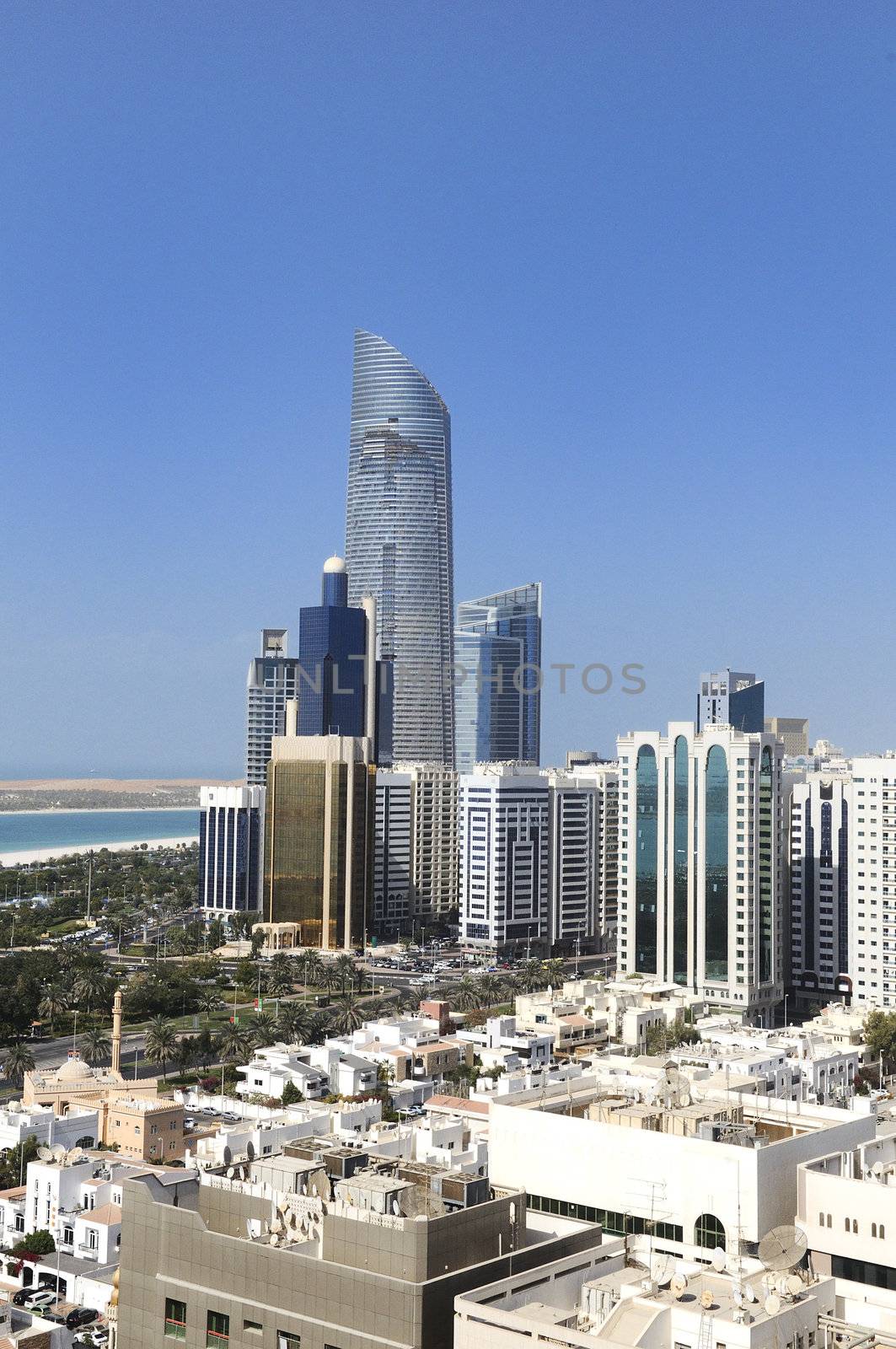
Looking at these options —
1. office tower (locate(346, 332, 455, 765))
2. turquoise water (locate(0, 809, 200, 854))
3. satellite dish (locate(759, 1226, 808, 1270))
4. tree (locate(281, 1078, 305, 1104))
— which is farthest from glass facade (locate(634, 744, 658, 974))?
turquoise water (locate(0, 809, 200, 854))

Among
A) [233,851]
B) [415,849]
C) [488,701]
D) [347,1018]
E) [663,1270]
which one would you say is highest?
[488,701]

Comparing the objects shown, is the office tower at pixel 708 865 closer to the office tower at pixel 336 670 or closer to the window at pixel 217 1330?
the window at pixel 217 1330

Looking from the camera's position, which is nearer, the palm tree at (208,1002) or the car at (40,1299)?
the car at (40,1299)

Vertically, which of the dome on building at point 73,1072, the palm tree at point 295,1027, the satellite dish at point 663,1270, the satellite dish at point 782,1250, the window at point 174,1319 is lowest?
the palm tree at point 295,1027

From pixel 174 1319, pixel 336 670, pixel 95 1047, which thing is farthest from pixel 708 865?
pixel 336 670

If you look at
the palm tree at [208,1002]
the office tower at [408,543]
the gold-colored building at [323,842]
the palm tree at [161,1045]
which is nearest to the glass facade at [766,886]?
the palm tree at [208,1002]

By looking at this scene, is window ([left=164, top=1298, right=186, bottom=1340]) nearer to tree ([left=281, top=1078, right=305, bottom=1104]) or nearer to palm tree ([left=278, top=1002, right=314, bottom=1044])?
tree ([left=281, top=1078, right=305, bottom=1104])

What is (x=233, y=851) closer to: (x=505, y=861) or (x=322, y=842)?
(x=322, y=842)
